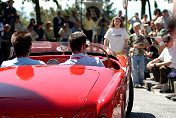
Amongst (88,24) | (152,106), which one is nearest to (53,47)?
(152,106)

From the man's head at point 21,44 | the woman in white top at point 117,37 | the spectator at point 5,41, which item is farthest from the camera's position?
the spectator at point 5,41

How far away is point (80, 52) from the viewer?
391cm

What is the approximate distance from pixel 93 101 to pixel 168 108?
353cm

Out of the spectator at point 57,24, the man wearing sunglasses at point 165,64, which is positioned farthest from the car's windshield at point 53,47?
the spectator at point 57,24

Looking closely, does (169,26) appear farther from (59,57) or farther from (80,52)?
(59,57)

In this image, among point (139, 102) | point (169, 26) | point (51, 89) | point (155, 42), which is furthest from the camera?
point (155, 42)

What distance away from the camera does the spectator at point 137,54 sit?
8570 mm

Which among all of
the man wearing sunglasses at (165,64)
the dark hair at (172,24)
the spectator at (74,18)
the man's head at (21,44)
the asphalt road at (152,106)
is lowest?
the asphalt road at (152,106)

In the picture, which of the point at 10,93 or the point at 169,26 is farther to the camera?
the point at 10,93

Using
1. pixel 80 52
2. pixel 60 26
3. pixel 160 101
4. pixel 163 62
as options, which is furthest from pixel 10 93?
pixel 60 26

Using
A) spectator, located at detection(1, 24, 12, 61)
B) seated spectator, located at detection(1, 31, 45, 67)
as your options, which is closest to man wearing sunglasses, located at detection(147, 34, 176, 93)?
seated spectator, located at detection(1, 31, 45, 67)

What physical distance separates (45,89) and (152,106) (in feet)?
12.1

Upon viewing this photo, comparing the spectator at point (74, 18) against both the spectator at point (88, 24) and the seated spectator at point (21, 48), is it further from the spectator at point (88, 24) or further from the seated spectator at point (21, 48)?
the seated spectator at point (21, 48)

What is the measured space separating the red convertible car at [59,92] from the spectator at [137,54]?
5215 mm
